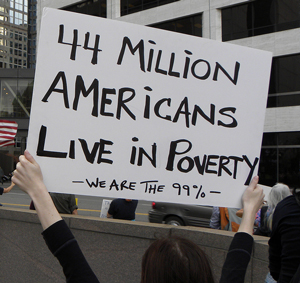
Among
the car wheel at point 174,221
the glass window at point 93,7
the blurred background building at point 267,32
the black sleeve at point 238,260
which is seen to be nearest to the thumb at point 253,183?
the black sleeve at point 238,260

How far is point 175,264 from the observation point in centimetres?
113

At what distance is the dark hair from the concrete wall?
7.07ft

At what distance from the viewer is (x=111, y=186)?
82.0 inches

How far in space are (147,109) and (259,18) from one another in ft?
64.2

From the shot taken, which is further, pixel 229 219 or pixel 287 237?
pixel 229 219

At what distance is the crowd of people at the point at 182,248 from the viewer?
1140 millimetres

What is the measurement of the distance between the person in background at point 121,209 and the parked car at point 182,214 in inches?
140

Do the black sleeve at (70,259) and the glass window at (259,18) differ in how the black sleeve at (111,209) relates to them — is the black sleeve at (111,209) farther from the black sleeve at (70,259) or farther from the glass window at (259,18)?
the glass window at (259,18)

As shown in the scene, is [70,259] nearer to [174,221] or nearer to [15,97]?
[174,221]

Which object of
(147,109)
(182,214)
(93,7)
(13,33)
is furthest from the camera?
(13,33)

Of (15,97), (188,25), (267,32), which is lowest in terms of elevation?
(15,97)

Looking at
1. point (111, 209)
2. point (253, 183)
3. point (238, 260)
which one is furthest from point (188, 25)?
point (238, 260)

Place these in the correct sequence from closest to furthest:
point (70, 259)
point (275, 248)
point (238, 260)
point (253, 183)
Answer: point (70, 259)
point (238, 260)
point (275, 248)
point (253, 183)

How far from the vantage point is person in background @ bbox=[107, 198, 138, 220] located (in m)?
6.02
